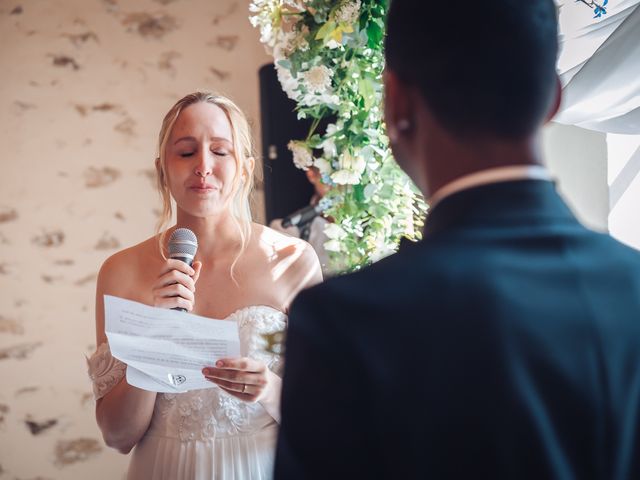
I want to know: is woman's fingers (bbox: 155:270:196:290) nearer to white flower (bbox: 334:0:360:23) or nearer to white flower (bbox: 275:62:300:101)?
white flower (bbox: 275:62:300:101)

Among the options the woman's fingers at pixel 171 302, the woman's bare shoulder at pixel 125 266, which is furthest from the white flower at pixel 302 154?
the woman's fingers at pixel 171 302

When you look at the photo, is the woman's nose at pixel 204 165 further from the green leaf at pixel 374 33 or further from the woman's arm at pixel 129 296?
the green leaf at pixel 374 33

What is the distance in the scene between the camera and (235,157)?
6.48ft

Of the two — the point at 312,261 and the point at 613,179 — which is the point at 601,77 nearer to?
the point at 613,179

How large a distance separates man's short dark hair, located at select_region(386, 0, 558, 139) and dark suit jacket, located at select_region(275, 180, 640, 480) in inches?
4.8

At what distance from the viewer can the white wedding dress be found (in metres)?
1.82

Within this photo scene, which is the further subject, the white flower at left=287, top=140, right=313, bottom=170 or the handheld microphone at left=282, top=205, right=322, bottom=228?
the handheld microphone at left=282, top=205, right=322, bottom=228

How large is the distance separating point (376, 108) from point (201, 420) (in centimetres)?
95

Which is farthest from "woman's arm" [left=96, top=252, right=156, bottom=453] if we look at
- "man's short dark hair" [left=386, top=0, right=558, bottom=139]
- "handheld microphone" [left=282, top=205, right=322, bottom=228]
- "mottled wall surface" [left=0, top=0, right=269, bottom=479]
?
"mottled wall surface" [left=0, top=0, right=269, bottom=479]

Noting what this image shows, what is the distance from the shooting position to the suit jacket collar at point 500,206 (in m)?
0.70

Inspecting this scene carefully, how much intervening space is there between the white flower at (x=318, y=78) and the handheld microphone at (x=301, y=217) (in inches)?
79.1

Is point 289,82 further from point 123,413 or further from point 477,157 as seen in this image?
point 477,157

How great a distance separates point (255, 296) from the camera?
196cm

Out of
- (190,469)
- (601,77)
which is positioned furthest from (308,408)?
(601,77)
